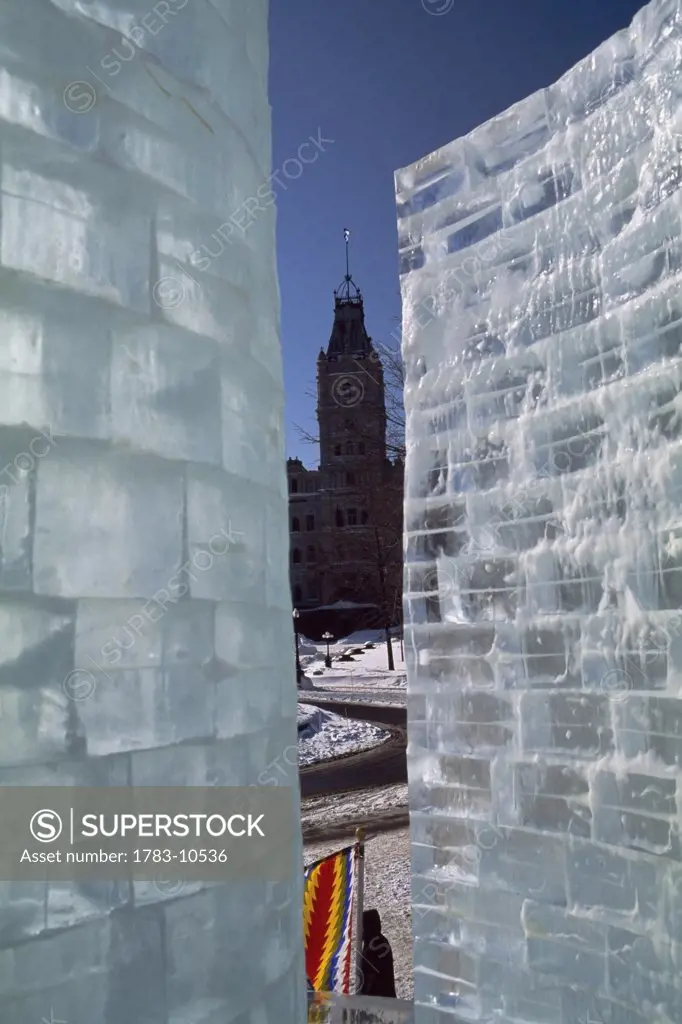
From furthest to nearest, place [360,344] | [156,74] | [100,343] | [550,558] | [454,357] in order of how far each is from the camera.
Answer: [360,344] < [454,357] < [550,558] < [156,74] < [100,343]

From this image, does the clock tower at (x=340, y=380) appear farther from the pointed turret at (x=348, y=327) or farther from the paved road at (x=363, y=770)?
the paved road at (x=363, y=770)

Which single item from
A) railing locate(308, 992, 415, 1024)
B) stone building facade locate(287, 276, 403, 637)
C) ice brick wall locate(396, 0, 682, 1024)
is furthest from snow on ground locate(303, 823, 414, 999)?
stone building facade locate(287, 276, 403, 637)

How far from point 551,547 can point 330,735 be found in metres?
16.8

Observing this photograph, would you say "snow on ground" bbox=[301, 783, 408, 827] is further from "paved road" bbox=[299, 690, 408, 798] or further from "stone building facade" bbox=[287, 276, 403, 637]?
"stone building facade" bbox=[287, 276, 403, 637]

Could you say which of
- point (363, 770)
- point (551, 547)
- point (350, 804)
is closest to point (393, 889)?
point (350, 804)

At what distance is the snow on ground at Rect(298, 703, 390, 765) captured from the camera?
17.9 metres

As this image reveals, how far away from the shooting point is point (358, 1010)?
16.0 feet

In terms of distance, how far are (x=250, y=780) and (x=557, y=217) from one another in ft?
7.74

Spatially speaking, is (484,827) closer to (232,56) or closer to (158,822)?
(158,822)

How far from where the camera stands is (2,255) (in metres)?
1.63

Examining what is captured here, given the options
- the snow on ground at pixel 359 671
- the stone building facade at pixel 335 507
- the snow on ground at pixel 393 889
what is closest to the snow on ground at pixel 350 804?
the snow on ground at pixel 393 889

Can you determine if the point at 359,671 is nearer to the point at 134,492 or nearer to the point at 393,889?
the point at 393,889

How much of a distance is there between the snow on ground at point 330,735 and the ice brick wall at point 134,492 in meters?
15.7

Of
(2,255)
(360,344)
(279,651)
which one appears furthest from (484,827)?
(360,344)
